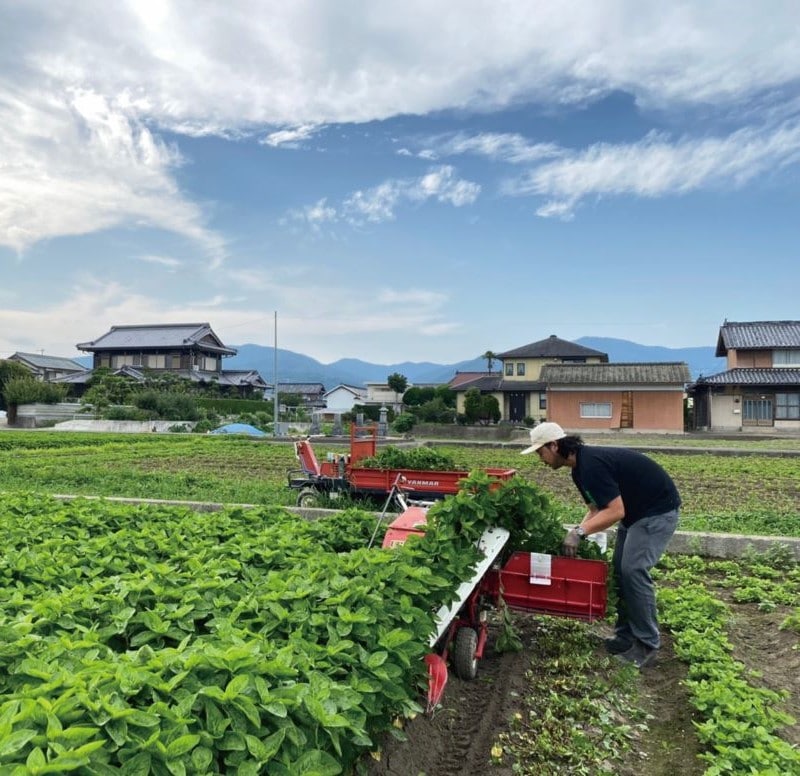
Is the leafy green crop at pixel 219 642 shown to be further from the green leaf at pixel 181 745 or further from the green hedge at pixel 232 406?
the green hedge at pixel 232 406

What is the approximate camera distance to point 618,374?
102 feet

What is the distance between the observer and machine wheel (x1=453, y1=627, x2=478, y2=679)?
3.69 m

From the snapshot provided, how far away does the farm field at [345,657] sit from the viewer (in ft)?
5.89

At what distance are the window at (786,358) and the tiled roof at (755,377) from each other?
2.67ft

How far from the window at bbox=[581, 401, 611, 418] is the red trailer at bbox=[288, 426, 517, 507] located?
23.3m

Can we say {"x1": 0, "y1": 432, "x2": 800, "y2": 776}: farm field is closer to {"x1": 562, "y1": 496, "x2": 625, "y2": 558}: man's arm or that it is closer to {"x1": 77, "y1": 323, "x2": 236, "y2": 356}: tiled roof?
{"x1": 562, "y1": 496, "x2": 625, "y2": 558}: man's arm

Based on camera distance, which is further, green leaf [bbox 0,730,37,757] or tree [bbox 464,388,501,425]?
tree [bbox 464,388,501,425]

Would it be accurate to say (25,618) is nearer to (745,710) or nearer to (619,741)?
(619,741)

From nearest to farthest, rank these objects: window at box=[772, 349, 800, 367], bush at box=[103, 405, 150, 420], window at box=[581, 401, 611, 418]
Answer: window at box=[581, 401, 611, 418] < window at box=[772, 349, 800, 367] < bush at box=[103, 405, 150, 420]

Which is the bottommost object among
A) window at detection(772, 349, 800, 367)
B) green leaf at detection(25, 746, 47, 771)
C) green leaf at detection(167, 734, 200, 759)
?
green leaf at detection(167, 734, 200, 759)

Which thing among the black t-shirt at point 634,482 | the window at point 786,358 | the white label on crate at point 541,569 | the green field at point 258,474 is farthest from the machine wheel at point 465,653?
the window at point 786,358

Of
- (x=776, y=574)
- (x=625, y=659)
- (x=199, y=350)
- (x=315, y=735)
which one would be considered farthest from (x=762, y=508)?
(x=199, y=350)

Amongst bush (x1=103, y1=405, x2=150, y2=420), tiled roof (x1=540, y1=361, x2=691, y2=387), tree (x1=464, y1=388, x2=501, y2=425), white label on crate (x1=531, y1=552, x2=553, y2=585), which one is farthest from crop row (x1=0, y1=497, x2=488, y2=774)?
tree (x1=464, y1=388, x2=501, y2=425)

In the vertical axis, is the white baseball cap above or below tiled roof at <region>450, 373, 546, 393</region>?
below
